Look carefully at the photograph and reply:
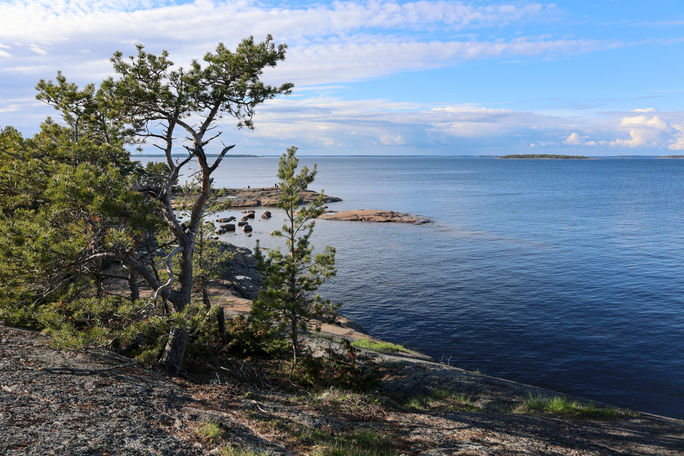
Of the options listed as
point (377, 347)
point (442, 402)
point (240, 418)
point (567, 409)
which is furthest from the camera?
point (377, 347)

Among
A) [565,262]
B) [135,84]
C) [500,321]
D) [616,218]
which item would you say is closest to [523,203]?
[616,218]

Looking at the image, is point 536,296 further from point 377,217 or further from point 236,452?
point 377,217

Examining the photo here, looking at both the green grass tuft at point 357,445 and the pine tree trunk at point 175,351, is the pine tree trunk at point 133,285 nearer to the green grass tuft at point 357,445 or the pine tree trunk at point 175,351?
the pine tree trunk at point 175,351

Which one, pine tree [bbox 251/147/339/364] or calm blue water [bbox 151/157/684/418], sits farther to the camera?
calm blue water [bbox 151/157/684/418]

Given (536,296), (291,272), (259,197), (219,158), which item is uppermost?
(259,197)

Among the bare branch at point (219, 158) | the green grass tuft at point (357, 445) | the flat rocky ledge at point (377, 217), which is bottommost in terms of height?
the green grass tuft at point (357, 445)

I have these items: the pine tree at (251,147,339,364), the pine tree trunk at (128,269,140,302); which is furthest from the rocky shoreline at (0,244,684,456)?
the pine tree trunk at (128,269,140,302)

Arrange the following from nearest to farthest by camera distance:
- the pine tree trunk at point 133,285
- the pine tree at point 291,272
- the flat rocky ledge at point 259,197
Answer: the pine tree trunk at point 133,285 → the pine tree at point 291,272 → the flat rocky ledge at point 259,197

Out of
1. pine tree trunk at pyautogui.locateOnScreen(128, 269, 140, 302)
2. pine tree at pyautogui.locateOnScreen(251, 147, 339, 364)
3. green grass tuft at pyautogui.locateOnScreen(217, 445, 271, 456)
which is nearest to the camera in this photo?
green grass tuft at pyautogui.locateOnScreen(217, 445, 271, 456)

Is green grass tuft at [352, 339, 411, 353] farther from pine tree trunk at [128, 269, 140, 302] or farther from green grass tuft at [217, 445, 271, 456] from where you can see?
green grass tuft at [217, 445, 271, 456]

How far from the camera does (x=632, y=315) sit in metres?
34.7

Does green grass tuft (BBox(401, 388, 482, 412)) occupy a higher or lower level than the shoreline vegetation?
lower

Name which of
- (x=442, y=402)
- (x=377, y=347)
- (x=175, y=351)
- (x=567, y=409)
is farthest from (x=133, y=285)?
(x=567, y=409)

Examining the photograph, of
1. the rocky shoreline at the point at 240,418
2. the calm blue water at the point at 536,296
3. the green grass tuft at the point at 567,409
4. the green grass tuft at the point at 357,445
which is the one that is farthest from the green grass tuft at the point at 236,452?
the calm blue water at the point at 536,296
